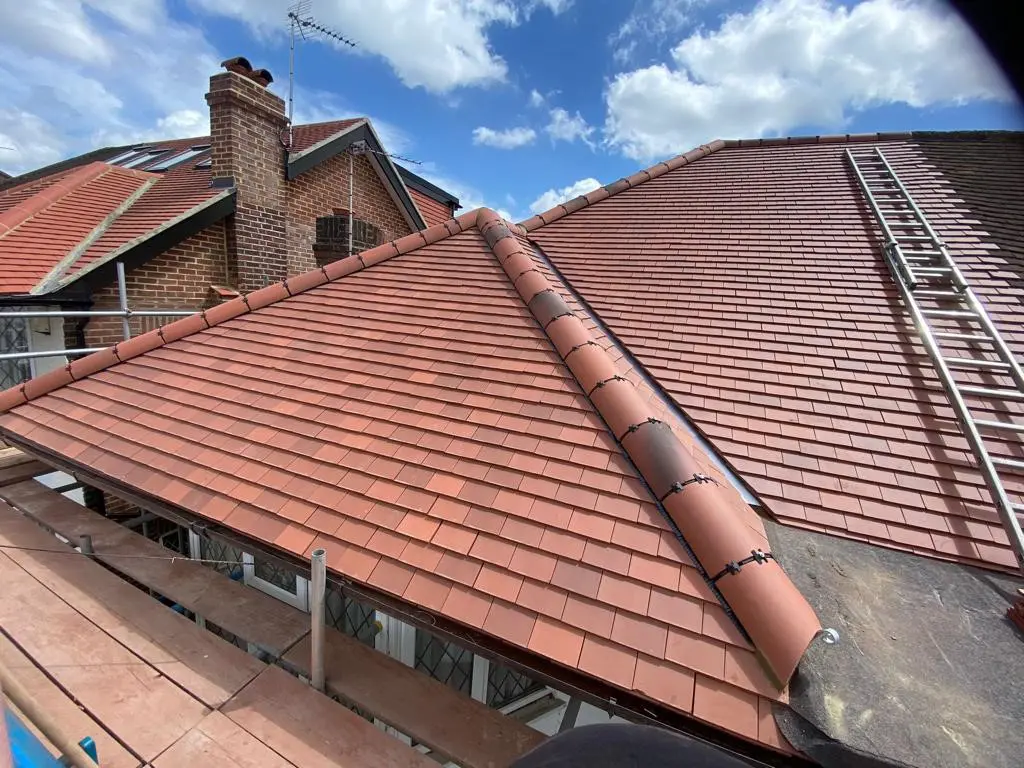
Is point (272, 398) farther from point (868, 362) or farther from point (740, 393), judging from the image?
point (868, 362)

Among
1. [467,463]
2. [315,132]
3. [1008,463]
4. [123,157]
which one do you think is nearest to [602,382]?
[467,463]

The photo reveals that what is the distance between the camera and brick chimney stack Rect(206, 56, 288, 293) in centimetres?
707

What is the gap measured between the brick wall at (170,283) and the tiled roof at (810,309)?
5335 mm

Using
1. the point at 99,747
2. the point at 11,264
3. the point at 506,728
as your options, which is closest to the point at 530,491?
the point at 506,728

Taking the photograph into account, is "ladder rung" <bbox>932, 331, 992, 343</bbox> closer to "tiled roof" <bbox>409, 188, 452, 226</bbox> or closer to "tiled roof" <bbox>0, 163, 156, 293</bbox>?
"tiled roof" <bbox>0, 163, 156, 293</bbox>

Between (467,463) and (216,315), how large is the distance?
3827 millimetres

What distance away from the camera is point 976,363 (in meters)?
3.48

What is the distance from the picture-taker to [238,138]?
7.22m

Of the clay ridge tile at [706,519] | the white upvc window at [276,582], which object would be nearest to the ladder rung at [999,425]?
the clay ridge tile at [706,519]

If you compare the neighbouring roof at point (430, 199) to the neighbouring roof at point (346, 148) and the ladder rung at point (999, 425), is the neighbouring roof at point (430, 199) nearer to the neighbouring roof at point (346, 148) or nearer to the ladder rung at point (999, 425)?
the neighbouring roof at point (346, 148)

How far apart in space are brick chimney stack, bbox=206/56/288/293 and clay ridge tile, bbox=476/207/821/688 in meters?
6.55

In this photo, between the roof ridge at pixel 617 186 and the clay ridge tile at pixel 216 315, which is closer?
the clay ridge tile at pixel 216 315

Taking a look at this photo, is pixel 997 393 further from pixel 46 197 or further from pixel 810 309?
pixel 46 197

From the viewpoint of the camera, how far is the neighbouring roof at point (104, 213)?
586 centimetres
